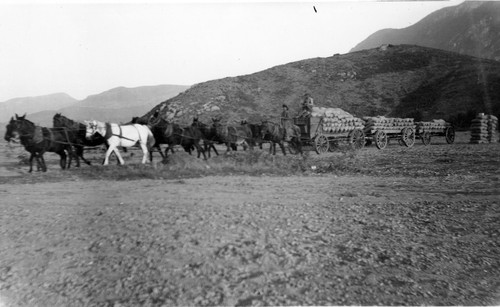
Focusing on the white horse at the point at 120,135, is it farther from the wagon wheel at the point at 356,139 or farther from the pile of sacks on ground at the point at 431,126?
the pile of sacks on ground at the point at 431,126

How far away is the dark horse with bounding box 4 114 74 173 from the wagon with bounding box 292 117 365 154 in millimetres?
8721

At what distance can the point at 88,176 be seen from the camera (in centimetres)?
930

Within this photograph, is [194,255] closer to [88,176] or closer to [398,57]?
[88,176]

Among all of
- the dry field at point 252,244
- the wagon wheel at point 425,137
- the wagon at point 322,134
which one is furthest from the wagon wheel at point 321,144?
the wagon wheel at point 425,137

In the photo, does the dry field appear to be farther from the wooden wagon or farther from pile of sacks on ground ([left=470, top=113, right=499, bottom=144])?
pile of sacks on ground ([left=470, top=113, right=499, bottom=144])

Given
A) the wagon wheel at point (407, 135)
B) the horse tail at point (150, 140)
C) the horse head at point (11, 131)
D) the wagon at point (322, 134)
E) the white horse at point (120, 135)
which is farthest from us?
the wagon wheel at point (407, 135)

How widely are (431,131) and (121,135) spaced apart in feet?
51.2

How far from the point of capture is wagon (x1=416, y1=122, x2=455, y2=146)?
17.5m

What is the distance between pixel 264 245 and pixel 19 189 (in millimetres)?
6567

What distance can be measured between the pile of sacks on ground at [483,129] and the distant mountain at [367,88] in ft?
36.9

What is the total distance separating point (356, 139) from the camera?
14.9 meters

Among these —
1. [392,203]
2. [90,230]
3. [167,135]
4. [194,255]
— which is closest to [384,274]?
[194,255]

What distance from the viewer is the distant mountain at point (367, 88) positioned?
3253 cm

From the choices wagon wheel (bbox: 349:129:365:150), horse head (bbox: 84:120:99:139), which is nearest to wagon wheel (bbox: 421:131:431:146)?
wagon wheel (bbox: 349:129:365:150)
